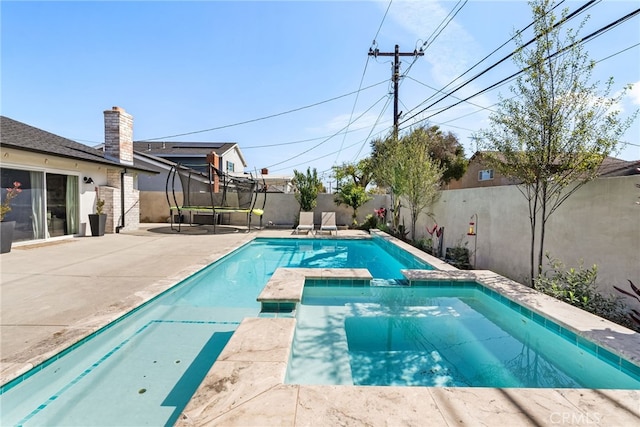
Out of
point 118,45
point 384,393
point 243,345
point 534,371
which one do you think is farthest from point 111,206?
point 534,371

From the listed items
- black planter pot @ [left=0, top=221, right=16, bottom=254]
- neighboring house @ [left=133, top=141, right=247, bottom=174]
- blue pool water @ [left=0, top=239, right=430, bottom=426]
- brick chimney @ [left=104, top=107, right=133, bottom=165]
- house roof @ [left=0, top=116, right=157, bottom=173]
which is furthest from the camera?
neighboring house @ [left=133, top=141, right=247, bottom=174]

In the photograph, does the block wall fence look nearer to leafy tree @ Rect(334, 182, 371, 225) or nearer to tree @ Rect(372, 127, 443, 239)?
tree @ Rect(372, 127, 443, 239)

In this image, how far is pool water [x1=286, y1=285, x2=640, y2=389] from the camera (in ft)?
8.64

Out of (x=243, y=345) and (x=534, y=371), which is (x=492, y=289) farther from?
(x=243, y=345)

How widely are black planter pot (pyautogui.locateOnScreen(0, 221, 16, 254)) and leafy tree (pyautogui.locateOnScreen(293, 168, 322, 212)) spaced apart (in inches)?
370

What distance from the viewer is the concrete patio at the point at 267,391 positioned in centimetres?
174

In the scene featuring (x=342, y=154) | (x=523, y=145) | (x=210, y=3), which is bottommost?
(x=523, y=145)

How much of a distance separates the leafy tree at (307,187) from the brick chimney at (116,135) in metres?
6.73

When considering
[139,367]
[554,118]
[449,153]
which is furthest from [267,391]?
[449,153]

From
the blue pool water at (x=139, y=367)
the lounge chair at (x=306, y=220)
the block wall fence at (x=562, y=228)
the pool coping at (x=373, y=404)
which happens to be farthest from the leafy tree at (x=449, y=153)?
the pool coping at (x=373, y=404)

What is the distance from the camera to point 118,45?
38.4 ft

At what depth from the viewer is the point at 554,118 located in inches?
168

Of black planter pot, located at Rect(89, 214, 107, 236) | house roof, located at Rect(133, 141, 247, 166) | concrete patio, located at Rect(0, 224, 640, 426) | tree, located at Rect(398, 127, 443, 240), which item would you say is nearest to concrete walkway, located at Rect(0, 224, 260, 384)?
concrete patio, located at Rect(0, 224, 640, 426)

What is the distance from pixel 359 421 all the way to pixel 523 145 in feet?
15.2
